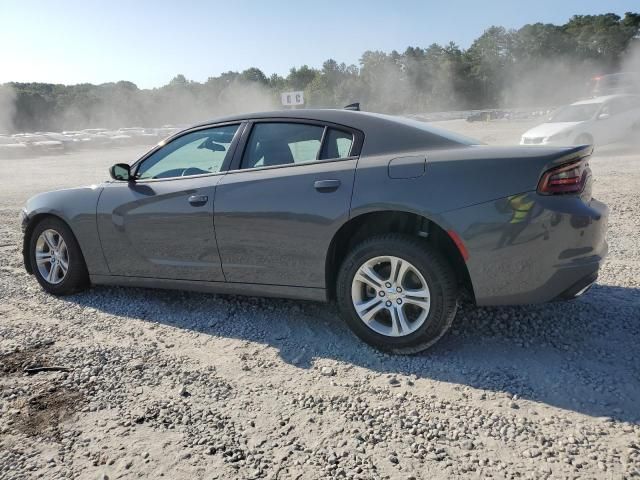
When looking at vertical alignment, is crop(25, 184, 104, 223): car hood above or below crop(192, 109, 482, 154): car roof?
below

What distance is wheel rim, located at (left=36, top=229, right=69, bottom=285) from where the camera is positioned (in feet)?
15.5

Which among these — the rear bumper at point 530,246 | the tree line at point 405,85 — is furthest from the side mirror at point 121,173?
the tree line at point 405,85

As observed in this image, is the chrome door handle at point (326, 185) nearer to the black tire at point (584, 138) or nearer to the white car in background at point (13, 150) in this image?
the black tire at point (584, 138)

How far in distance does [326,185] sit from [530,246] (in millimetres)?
1311

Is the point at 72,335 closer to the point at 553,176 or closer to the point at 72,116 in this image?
the point at 553,176

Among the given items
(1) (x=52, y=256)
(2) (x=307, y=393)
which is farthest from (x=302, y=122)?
(1) (x=52, y=256)

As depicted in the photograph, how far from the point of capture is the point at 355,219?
3396 mm

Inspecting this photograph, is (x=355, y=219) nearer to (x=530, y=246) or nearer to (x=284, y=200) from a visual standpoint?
(x=284, y=200)

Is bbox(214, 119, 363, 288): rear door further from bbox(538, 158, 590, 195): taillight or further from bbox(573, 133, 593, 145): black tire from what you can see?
bbox(573, 133, 593, 145): black tire

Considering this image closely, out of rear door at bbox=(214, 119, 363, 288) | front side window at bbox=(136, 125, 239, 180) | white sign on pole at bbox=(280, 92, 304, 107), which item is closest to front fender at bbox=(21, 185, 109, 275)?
front side window at bbox=(136, 125, 239, 180)

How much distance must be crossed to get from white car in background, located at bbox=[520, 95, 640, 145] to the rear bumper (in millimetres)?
11373

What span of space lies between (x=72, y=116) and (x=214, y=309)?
2915 inches

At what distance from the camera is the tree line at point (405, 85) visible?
71.2m

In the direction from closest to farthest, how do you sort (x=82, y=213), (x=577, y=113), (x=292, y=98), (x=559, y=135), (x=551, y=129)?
1. (x=82, y=213)
2. (x=559, y=135)
3. (x=551, y=129)
4. (x=292, y=98)
5. (x=577, y=113)
